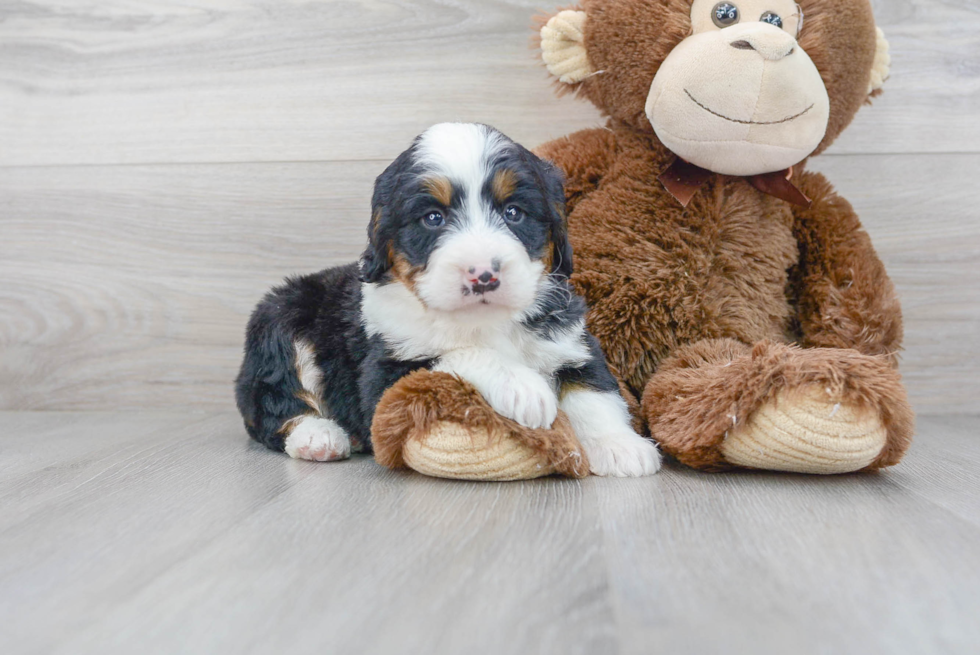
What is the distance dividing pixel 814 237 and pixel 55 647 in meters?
1.94

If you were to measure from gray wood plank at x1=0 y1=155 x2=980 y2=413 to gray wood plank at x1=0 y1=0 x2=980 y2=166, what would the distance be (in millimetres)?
97

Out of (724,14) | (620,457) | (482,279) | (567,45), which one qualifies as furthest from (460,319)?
(724,14)

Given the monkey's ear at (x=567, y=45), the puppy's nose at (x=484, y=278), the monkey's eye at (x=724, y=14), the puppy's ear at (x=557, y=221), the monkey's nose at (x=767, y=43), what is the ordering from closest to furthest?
the puppy's nose at (x=484, y=278) < the puppy's ear at (x=557, y=221) < the monkey's nose at (x=767, y=43) < the monkey's eye at (x=724, y=14) < the monkey's ear at (x=567, y=45)

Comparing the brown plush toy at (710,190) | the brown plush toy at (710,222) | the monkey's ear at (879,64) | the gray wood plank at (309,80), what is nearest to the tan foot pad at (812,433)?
the brown plush toy at (710,222)

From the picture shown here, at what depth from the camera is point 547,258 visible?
1.75 m

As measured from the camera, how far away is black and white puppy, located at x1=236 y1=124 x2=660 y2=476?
160 cm

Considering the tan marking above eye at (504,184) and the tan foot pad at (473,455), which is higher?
the tan marking above eye at (504,184)

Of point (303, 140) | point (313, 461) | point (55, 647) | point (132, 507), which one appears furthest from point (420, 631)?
point (303, 140)

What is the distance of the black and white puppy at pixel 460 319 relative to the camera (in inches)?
62.9

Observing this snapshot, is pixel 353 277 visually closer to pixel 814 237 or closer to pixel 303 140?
pixel 303 140

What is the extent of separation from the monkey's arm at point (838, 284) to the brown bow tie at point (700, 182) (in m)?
0.10

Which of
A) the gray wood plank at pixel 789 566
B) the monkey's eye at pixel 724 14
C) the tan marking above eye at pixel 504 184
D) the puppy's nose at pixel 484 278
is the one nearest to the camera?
the gray wood plank at pixel 789 566

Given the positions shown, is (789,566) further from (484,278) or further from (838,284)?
(838,284)

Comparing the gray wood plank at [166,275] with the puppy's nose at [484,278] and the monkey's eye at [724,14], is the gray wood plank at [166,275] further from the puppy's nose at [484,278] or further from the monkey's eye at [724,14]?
the puppy's nose at [484,278]
